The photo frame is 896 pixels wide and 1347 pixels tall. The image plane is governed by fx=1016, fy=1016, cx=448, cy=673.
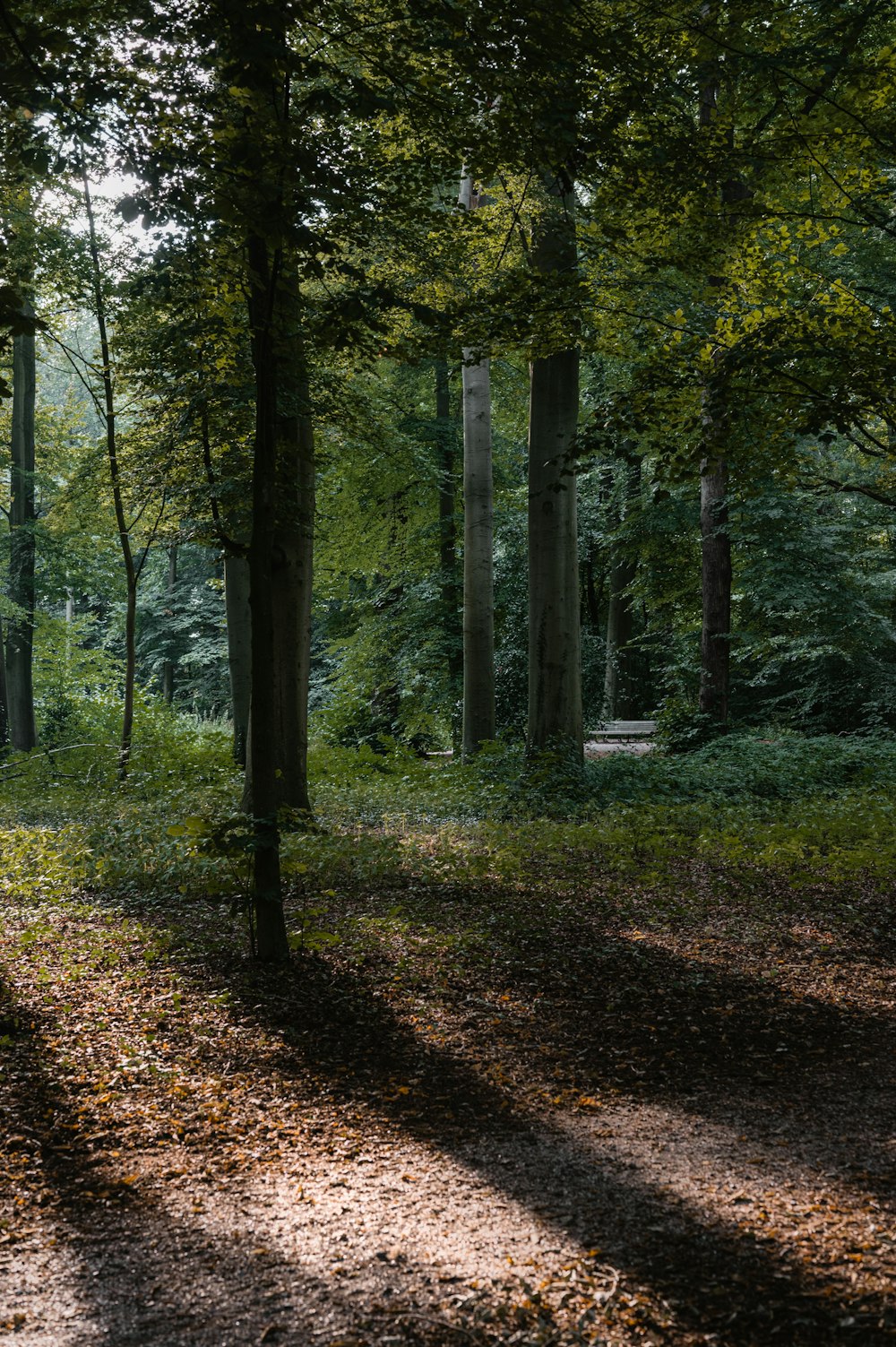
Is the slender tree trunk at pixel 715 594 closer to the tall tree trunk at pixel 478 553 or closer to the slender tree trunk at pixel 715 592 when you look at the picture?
the slender tree trunk at pixel 715 592

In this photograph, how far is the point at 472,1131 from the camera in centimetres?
413

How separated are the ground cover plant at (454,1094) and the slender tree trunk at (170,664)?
28.0 metres

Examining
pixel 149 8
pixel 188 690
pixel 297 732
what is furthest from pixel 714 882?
pixel 188 690

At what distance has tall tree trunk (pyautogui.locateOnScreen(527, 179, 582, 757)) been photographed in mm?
12047

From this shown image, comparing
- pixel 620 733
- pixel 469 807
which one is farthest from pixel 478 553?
pixel 620 733

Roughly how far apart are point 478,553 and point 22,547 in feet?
33.9

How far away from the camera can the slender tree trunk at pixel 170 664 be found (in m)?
36.3

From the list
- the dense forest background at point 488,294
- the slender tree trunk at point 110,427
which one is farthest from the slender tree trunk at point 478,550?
the slender tree trunk at point 110,427

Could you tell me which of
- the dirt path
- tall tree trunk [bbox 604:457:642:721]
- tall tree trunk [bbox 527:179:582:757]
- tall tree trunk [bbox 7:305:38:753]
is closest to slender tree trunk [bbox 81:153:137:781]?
tall tree trunk [bbox 7:305:38:753]

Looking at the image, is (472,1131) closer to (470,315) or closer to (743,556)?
(470,315)

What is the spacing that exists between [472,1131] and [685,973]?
2405 millimetres

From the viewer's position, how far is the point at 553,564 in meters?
12.1

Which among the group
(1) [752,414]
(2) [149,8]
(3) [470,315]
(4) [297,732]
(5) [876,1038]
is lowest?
(5) [876,1038]

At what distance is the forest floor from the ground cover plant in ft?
0.05
